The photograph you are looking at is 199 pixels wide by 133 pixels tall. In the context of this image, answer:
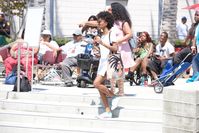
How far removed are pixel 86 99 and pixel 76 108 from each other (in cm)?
39

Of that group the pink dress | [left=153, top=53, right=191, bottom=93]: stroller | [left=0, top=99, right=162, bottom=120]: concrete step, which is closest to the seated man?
[left=153, top=53, right=191, bottom=93]: stroller

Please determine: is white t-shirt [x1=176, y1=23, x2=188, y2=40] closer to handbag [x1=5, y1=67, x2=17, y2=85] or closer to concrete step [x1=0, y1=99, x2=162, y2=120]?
handbag [x1=5, y1=67, x2=17, y2=85]

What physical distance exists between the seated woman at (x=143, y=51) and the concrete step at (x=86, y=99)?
109 inches

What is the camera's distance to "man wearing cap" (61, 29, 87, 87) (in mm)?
12398

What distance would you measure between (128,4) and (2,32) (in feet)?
18.9

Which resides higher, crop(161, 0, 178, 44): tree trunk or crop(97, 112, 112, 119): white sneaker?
crop(161, 0, 178, 44): tree trunk

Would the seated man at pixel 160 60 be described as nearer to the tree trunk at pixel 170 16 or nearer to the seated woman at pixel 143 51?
the seated woman at pixel 143 51

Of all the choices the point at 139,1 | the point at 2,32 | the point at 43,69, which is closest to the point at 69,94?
the point at 43,69

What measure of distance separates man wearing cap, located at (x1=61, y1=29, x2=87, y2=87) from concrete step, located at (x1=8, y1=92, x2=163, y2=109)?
188 cm

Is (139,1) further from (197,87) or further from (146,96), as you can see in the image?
(197,87)

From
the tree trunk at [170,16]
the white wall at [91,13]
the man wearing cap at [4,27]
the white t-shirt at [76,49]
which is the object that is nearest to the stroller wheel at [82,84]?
the white t-shirt at [76,49]

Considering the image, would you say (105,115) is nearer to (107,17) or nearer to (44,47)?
(107,17)

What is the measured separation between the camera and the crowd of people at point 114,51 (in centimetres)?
936

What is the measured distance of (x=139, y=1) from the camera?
23.6 meters
